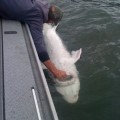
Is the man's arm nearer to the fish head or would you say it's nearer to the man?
the man

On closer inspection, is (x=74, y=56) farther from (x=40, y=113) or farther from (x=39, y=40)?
(x=40, y=113)

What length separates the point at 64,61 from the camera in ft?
20.3

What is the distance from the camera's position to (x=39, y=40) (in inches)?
206

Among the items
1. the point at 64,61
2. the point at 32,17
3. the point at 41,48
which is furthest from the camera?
the point at 64,61

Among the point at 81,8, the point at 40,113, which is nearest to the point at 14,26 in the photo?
the point at 40,113

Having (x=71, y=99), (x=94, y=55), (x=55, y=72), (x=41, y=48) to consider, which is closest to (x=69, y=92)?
(x=71, y=99)

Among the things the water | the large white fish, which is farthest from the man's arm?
the water

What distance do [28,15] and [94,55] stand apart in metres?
2.20

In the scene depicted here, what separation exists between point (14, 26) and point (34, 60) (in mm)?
1190

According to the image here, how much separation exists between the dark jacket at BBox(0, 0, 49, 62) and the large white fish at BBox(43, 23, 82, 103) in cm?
66

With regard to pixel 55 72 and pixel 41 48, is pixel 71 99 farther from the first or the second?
pixel 41 48

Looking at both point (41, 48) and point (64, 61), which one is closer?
point (41, 48)

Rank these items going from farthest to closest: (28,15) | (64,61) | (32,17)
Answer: (64,61) < (32,17) < (28,15)

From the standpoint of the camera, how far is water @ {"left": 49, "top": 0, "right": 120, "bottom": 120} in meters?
5.14
